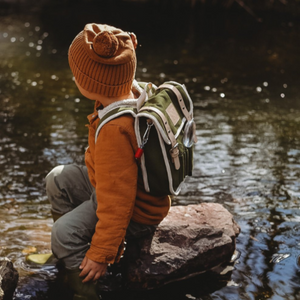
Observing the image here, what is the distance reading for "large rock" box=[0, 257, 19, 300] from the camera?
2.22m

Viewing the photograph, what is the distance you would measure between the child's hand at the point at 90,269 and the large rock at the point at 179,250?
0.89ft

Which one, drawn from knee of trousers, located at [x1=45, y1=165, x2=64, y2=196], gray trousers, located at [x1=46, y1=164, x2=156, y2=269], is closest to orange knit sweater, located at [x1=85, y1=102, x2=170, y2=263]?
gray trousers, located at [x1=46, y1=164, x2=156, y2=269]

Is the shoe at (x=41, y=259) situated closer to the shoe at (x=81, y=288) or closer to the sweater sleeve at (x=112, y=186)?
the shoe at (x=81, y=288)

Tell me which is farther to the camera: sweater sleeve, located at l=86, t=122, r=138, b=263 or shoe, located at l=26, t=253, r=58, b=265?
shoe, located at l=26, t=253, r=58, b=265

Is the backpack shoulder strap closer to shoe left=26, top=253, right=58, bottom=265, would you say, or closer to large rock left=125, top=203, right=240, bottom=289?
large rock left=125, top=203, right=240, bottom=289

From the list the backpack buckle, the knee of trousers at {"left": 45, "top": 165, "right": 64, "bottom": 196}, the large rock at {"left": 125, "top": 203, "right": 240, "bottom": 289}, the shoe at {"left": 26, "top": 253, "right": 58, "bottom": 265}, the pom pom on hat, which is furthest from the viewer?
the shoe at {"left": 26, "top": 253, "right": 58, "bottom": 265}

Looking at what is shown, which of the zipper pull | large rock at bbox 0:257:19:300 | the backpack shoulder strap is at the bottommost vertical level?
large rock at bbox 0:257:19:300

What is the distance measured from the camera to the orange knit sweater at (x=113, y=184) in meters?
2.11

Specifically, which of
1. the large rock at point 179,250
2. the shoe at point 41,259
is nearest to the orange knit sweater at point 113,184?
the large rock at point 179,250

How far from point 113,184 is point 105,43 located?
24.7 inches

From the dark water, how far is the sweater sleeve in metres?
0.45

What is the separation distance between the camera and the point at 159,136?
2.12 metres

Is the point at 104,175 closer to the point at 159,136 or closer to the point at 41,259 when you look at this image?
the point at 159,136

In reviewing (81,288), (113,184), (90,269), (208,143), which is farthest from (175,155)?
(208,143)
